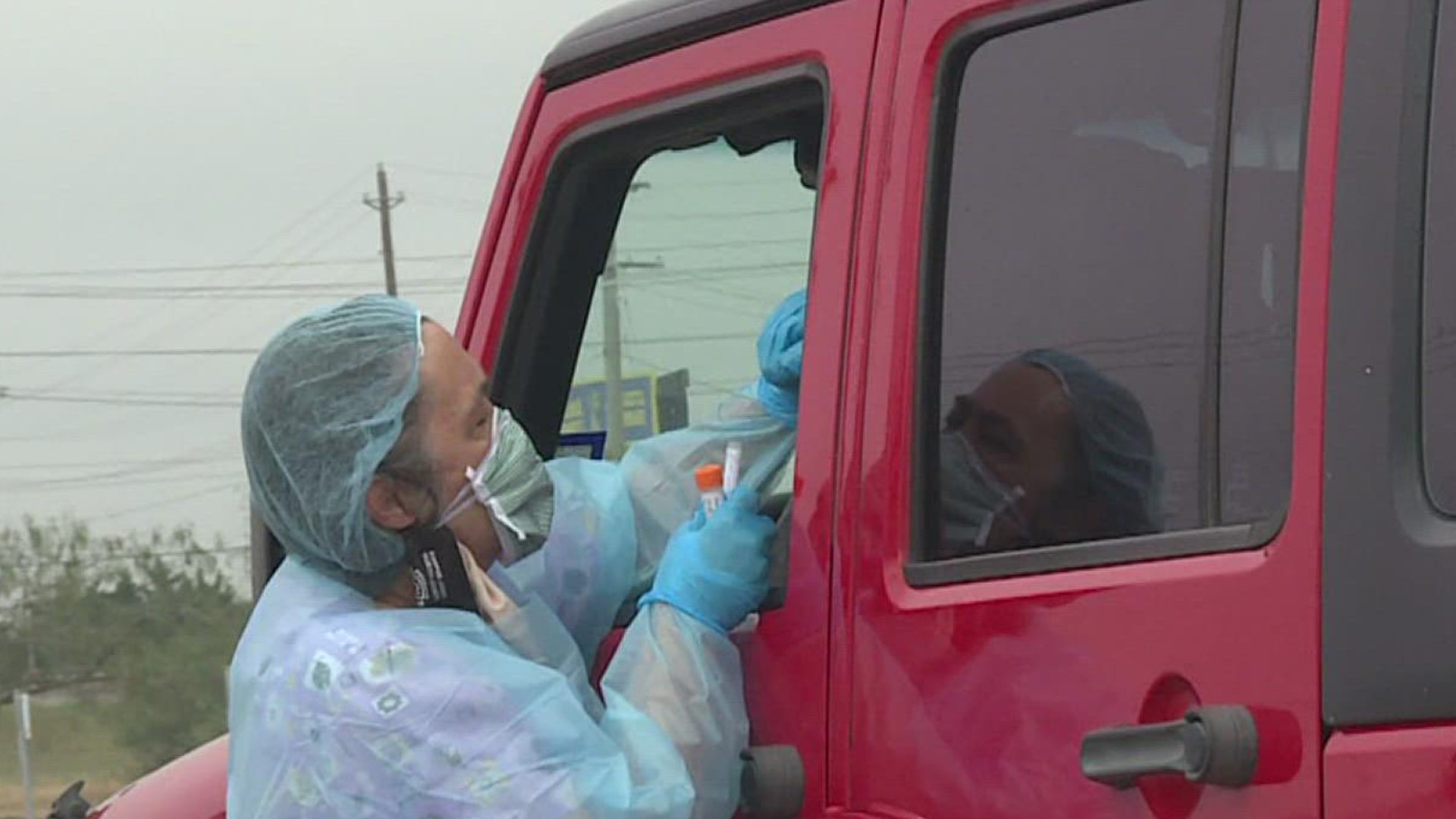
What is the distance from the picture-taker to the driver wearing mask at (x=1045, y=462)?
2383 mm

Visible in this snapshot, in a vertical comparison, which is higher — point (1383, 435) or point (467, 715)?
point (1383, 435)

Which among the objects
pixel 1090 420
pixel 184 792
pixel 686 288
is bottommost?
pixel 184 792

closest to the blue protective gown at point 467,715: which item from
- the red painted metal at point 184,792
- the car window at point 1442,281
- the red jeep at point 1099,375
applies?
the red jeep at point 1099,375

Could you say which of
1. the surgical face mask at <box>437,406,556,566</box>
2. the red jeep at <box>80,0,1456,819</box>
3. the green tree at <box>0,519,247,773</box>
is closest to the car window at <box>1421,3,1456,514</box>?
the red jeep at <box>80,0,1456,819</box>

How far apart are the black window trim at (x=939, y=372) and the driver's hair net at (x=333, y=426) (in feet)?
2.17

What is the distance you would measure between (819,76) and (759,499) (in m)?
0.55

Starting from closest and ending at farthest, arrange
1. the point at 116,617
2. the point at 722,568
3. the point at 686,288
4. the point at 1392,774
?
the point at 1392,774, the point at 722,568, the point at 686,288, the point at 116,617

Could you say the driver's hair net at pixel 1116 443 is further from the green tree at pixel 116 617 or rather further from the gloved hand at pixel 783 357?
the green tree at pixel 116 617

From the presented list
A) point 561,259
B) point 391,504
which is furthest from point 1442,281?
point 561,259

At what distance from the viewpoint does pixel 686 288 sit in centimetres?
329

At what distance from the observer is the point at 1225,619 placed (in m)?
2.13

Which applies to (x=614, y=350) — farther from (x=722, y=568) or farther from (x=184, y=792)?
(x=184, y=792)

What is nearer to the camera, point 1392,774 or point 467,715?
point 1392,774

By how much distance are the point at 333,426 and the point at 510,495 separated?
24 centimetres
